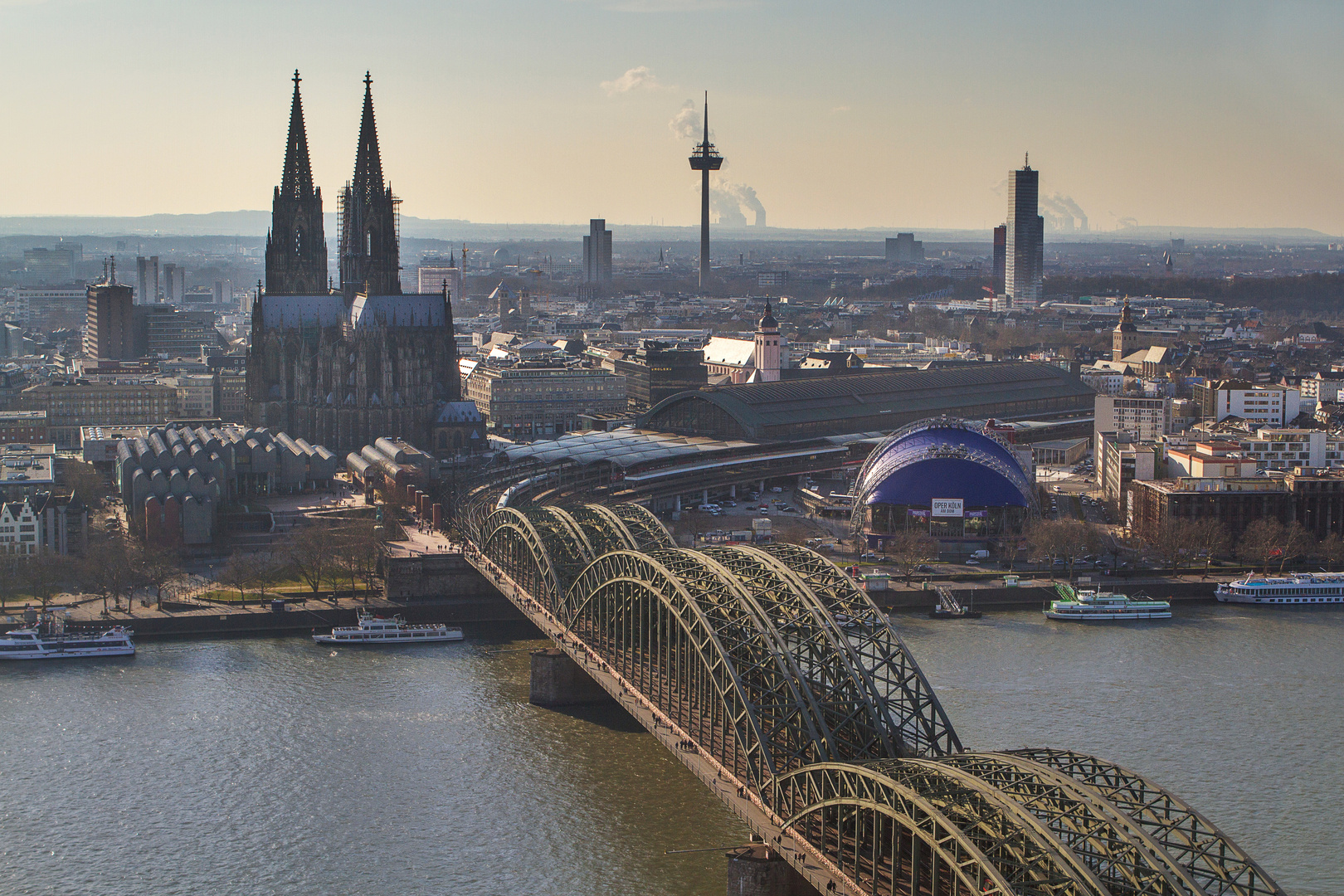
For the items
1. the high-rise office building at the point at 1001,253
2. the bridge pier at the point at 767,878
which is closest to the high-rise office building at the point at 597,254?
the high-rise office building at the point at 1001,253

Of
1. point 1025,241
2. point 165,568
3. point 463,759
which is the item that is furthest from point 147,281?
point 463,759

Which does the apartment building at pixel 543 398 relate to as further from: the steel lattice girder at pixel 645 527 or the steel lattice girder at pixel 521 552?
the steel lattice girder at pixel 645 527

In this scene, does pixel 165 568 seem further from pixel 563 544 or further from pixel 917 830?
pixel 917 830

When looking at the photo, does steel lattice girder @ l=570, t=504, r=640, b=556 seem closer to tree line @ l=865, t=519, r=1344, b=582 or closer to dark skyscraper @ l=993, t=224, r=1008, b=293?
tree line @ l=865, t=519, r=1344, b=582

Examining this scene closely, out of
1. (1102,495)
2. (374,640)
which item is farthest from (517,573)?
(1102,495)

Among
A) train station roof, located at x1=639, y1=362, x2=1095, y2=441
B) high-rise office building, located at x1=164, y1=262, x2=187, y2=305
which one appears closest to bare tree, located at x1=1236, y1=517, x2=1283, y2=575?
train station roof, located at x1=639, y1=362, x2=1095, y2=441

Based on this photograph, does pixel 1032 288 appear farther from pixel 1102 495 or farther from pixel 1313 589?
pixel 1313 589
